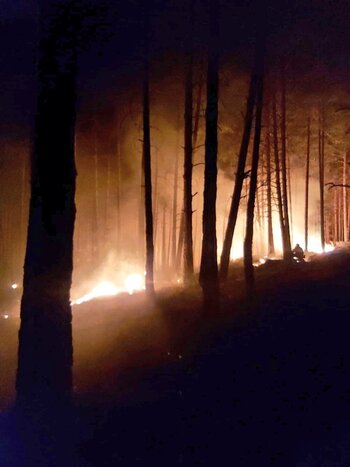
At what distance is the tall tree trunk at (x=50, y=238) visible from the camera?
5570 millimetres

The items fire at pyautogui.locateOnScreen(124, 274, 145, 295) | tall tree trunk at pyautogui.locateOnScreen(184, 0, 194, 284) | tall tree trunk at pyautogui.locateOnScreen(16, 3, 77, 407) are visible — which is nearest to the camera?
tall tree trunk at pyautogui.locateOnScreen(16, 3, 77, 407)

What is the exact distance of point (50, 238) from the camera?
18.3 ft

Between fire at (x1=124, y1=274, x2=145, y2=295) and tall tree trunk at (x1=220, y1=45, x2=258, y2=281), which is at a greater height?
tall tree trunk at (x1=220, y1=45, x2=258, y2=281)

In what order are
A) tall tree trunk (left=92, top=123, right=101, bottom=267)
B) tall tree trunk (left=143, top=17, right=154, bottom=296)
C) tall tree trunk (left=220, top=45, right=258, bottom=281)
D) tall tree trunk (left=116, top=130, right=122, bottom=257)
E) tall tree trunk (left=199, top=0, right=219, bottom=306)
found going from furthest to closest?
tall tree trunk (left=116, top=130, right=122, bottom=257)
tall tree trunk (left=92, top=123, right=101, bottom=267)
tall tree trunk (left=143, top=17, right=154, bottom=296)
tall tree trunk (left=220, top=45, right=258, bottom=281)
tall tree trunk (left=199, top=0, right=219, bottom=306)

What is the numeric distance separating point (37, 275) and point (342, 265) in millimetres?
16180

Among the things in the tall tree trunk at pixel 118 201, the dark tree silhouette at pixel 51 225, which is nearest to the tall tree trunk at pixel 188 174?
the dark tree silhouette at pixel 51 225

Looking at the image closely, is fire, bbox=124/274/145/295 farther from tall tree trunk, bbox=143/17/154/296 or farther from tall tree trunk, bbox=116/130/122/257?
tall tree trunk, bbox=116/130/122/257

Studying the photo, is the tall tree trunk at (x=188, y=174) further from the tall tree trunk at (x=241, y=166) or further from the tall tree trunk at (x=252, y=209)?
the tall tree trunk at (x=252, y=209)

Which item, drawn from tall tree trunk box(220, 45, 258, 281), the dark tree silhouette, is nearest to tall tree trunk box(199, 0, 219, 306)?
tall tree trunk box(220, 45, 258, 281)

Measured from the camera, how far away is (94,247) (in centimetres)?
4178

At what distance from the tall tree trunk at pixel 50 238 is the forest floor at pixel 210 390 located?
52cm

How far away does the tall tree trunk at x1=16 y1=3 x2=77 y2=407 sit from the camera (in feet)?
18.3

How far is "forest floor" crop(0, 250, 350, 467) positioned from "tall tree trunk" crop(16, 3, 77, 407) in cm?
52

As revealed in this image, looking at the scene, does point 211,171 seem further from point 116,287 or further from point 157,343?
point 116,287
